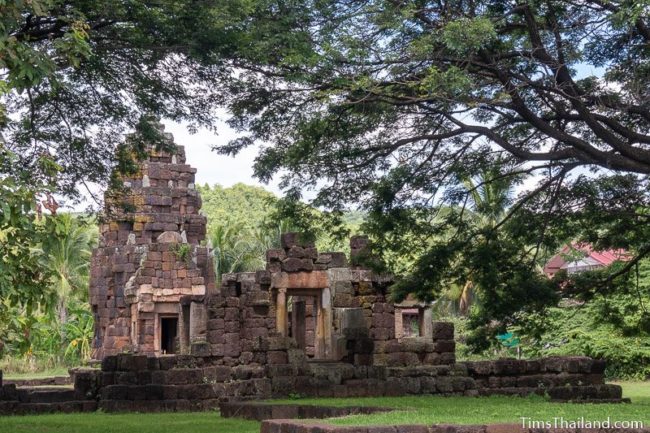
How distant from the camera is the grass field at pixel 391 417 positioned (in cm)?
1055

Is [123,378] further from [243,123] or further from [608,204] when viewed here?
[608,204]

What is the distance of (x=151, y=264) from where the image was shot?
1176 inches

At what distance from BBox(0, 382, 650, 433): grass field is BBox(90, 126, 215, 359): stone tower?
1236cm

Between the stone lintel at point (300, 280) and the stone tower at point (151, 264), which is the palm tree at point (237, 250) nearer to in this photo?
the stone tower at point (151, 264)

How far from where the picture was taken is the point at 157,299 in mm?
29703

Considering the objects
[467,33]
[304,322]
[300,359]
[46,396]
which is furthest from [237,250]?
[467,33]

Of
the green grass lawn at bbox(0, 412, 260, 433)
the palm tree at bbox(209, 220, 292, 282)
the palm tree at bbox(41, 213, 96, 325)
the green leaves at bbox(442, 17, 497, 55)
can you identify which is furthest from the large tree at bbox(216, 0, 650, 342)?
the palm tree at bbox(209, 220, 292, 282)

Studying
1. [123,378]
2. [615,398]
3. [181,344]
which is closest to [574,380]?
[615,398]

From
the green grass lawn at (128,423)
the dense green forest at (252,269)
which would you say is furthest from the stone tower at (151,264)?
the green grass lawn at (128,423)

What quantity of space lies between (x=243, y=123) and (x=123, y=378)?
6584 millimetres

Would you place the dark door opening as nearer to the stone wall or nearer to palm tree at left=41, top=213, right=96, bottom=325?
palm tree at left=41, top=213, right=96, bottom=325

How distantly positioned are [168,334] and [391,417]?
22.9 m

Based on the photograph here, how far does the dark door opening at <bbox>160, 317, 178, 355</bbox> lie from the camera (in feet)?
106

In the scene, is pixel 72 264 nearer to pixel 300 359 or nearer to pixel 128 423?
pixel 300 359
